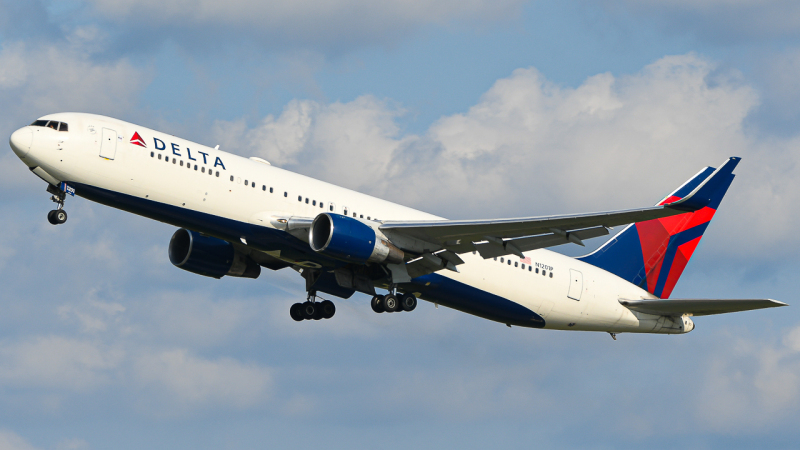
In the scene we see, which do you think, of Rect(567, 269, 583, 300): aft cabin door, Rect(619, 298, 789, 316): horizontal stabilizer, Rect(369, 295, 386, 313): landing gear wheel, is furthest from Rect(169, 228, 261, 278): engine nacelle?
Rect(619, 298, 789, 316): horizontal stabilizer

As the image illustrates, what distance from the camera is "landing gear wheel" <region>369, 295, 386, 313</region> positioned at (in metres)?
39.4

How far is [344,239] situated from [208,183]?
5.18m

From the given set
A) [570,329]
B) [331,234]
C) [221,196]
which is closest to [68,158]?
[221,196]

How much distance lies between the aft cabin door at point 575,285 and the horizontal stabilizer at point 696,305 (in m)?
2.37

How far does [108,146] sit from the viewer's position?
111 ft

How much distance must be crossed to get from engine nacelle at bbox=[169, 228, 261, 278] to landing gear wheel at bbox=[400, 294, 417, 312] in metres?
7.17

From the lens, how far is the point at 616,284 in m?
44.8

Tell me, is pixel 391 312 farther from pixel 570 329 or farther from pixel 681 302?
pixel 681 302

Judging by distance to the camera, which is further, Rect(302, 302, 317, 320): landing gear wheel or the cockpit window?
Rect(302, 302, 317, 320): landing gear wheel

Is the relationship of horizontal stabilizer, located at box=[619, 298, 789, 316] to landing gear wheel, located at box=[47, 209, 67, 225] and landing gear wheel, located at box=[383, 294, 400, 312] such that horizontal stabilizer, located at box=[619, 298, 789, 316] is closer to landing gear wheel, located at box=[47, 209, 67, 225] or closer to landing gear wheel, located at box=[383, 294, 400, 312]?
landing gear wheel, located at box=[383, 294, 400, 312]

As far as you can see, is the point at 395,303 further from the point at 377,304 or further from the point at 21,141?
the point at 21,141

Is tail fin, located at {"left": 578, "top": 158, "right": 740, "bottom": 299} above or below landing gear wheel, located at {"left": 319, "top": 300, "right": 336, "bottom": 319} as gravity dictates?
above

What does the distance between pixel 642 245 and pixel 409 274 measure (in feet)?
45.1

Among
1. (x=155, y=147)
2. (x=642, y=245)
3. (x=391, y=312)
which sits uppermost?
(x=642, y=245)
